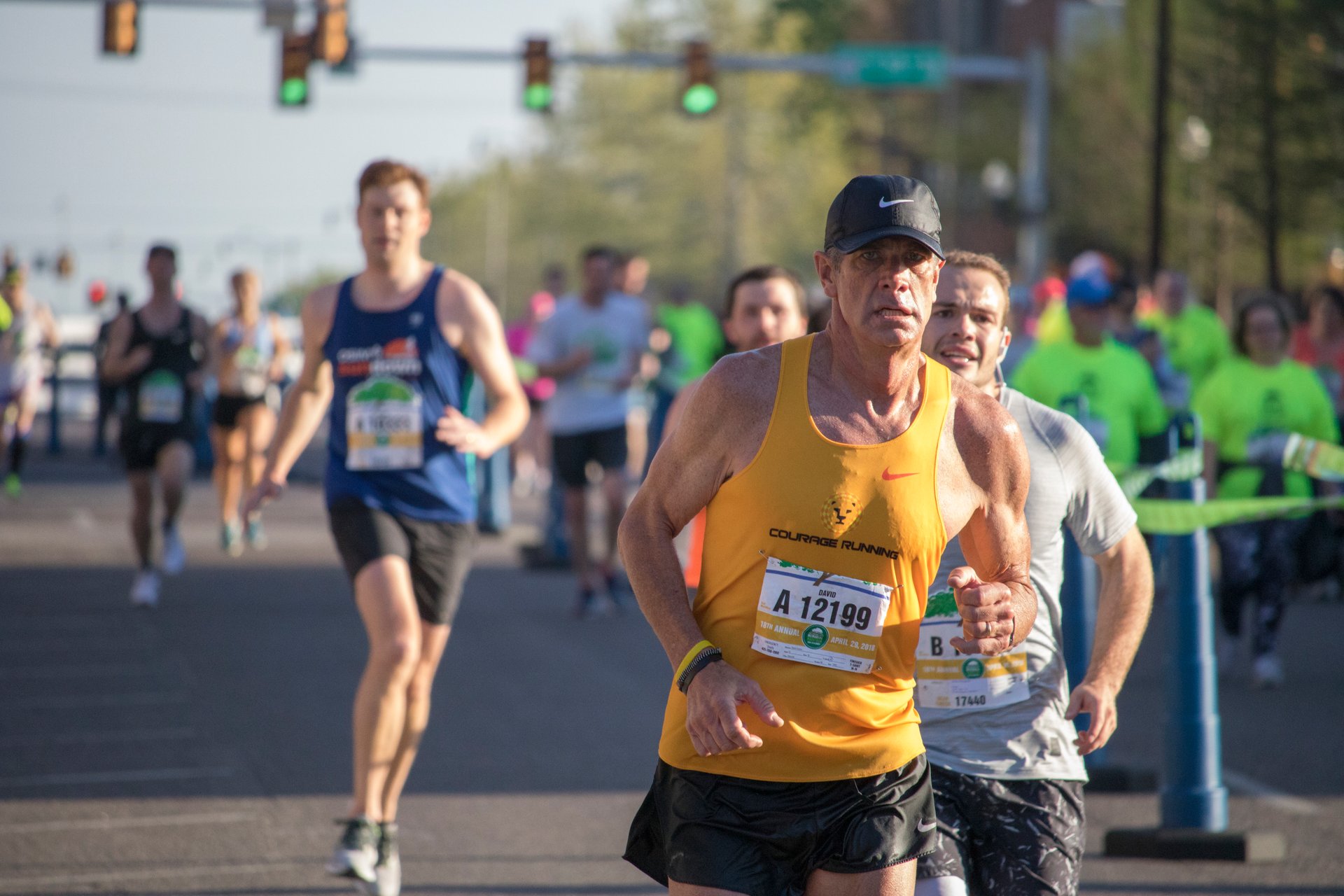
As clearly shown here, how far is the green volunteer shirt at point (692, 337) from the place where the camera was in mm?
15844

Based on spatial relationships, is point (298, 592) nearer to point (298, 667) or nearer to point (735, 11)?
point (298, 667)

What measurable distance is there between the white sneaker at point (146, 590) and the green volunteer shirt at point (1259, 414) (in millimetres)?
6734

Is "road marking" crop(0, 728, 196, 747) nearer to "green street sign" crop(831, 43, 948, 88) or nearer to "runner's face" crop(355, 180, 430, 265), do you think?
"runner's face" crop(355, 180, 430, 265)

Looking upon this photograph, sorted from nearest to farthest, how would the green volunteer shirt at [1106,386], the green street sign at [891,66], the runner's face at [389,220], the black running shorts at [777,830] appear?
the black running shorts at [777,830] < the runner's face at [389,220] < the green volunteer shirt at [1106,386] < the green street sign at [891,66]

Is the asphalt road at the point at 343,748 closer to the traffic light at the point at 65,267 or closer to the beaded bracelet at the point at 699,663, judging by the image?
the beaded bracelet at the point at 699,663

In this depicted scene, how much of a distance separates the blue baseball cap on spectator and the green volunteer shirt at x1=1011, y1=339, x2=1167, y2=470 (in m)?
0.25

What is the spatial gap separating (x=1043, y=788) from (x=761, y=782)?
96 centimetres

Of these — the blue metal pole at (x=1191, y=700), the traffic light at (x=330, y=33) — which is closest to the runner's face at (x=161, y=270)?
the blue metal pole at (x=1191, y=700)

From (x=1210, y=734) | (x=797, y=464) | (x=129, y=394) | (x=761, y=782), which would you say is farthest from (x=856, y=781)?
(x=129, y=394)

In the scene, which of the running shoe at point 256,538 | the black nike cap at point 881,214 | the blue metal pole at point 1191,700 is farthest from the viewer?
the running shoe at point 256,538

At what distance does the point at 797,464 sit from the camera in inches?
115

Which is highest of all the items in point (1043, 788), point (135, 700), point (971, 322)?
point (971, 322)

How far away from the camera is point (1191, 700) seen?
240 inches

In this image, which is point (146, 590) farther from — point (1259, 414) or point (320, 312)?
point (1259, 414)
